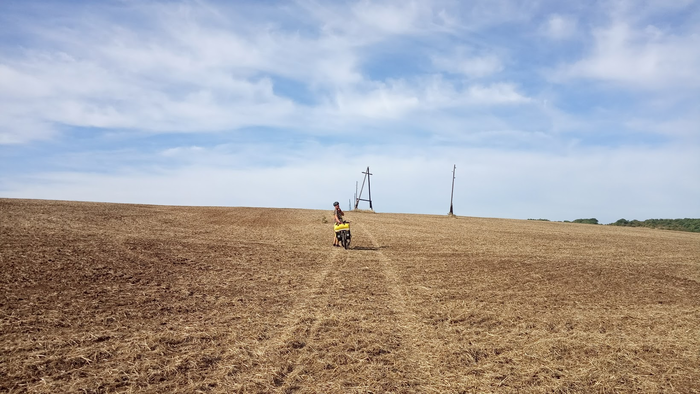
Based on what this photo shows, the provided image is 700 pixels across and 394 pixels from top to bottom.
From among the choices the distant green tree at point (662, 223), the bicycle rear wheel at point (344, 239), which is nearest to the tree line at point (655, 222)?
the distant green tree at point (662, 223)

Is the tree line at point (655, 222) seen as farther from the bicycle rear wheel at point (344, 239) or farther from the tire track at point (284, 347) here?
the tire track at point (284, 347)

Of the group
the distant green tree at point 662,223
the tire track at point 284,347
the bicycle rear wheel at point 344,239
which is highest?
the distant green tree at point 662,223

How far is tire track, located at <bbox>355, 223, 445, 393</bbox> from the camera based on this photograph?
6.89 metres

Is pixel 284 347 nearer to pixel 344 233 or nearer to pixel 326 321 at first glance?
pixel 326 321

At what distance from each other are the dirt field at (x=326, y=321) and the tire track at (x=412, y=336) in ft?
0.13

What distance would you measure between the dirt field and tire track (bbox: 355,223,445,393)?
39mm

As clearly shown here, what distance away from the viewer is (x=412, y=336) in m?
8.91

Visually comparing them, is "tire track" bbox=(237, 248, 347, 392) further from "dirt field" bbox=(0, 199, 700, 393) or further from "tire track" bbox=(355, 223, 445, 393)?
"tire track" bbox=(355, 223, 445, 393)

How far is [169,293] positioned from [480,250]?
16.0 metres

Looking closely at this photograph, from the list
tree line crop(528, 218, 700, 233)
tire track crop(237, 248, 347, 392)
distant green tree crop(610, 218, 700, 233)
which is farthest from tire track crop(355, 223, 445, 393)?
distant green tree crop(610, 218, 700, 233)

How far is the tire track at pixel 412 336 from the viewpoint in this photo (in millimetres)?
6886

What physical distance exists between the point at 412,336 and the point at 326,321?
1.85m

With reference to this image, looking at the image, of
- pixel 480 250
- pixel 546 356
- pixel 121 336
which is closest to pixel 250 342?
pixel 121 336

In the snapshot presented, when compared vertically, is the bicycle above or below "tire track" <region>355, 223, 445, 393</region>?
above
